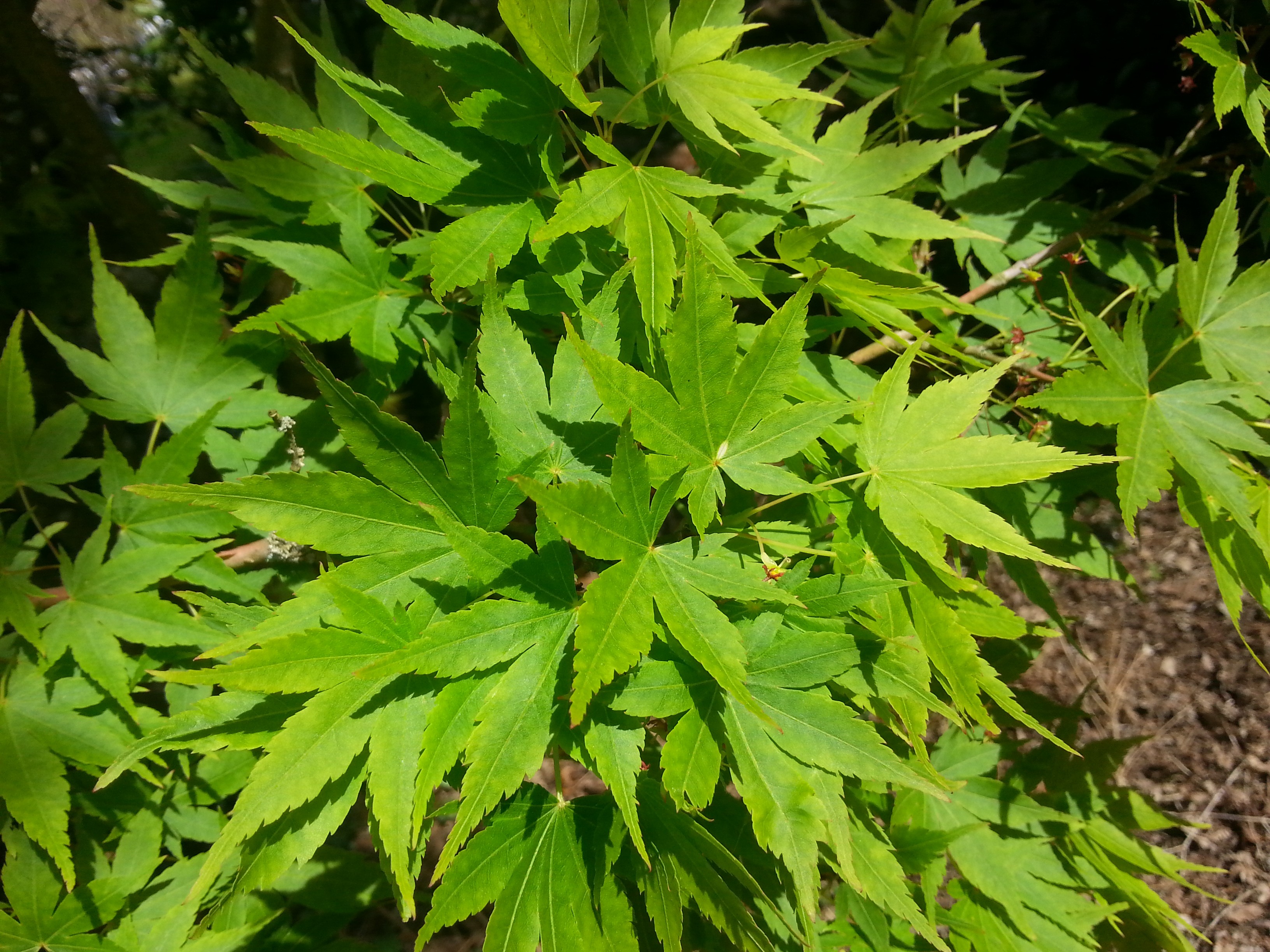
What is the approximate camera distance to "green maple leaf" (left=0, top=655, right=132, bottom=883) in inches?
48.9

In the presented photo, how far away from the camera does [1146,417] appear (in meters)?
1.25

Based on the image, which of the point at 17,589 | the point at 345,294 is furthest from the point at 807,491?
the point at 17,589

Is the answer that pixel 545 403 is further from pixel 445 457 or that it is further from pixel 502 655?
pixel 502 655

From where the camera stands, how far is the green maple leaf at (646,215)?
3.23ft

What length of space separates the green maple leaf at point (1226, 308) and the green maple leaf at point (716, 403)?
0.84 meters

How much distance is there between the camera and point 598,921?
1.04 metres

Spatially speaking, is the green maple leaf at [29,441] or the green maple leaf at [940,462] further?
the green maple leaf at [29,441]

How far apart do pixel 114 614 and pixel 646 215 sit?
117 centimetres

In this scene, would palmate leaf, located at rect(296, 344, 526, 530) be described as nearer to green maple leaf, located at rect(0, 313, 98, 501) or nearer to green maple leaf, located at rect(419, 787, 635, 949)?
green maple leaf, located at rect(419, 787, 635, 949)

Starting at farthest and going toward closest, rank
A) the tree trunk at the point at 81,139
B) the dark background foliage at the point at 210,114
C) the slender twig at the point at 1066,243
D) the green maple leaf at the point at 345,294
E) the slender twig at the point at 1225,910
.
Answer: the slender twig at the point at 1225,910 < the dark background foliage at the point at 210,114 < the tree trunk at the point at 81,139 < the slender twig at the point at 1066,243 < the green maple leaf at the point at 345,294

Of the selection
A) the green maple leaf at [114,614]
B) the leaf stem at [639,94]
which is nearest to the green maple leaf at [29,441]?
the green maple leaf at [114,614]

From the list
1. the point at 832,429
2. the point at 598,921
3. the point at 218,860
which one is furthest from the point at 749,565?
the point at 218,860

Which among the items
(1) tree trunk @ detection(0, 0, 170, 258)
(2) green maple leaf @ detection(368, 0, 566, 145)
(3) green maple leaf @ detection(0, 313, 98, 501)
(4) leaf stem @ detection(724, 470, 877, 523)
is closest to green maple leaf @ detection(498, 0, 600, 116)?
(2) green maple leaf @ detection(368, 0, 566, 145)

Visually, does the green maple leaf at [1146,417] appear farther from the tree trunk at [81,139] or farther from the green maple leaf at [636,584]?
the tree trunk at [81,139]
